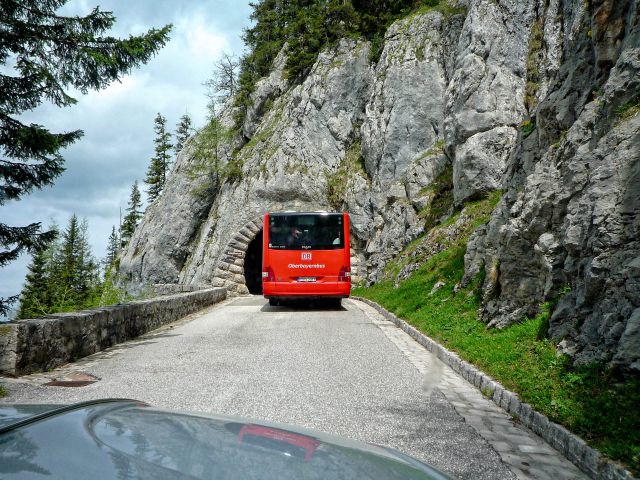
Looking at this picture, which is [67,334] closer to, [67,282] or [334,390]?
[334,390]

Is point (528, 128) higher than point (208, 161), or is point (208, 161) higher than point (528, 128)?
point (208, 161)

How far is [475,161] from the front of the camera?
19109 mm

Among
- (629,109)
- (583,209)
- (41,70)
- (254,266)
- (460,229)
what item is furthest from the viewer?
(254,266)

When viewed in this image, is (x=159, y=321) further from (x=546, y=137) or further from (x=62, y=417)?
(x=62, y=417)

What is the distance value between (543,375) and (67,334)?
6.73m

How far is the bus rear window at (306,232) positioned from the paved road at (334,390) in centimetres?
646

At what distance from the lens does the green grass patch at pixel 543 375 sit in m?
3.61

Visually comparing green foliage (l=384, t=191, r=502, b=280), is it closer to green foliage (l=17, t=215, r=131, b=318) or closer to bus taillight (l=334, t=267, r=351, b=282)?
bus taillight (l=334, t=267, r=351, b=282)

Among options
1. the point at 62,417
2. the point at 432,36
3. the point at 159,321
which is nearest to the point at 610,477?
the point at 62,417

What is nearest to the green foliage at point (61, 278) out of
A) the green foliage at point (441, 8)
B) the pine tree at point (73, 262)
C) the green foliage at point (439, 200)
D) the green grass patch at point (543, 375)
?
the pine tree at point (73, 262)

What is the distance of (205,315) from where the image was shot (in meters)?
15.0

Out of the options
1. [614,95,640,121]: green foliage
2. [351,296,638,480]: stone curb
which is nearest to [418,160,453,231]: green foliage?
[614,95,640,121]: green foliage

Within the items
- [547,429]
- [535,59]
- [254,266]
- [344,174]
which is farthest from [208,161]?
[547,429]

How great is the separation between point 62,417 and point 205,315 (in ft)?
45.6
